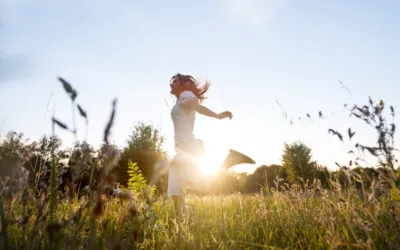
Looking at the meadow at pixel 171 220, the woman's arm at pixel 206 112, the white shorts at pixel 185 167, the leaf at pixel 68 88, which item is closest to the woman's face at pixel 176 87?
the woman's arm at pixel 206 112

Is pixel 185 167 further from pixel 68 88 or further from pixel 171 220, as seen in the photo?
pixel 68 88

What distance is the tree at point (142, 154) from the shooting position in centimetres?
2580

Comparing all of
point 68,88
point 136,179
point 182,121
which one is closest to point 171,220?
point 68,88

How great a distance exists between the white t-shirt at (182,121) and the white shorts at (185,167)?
0.40 feet

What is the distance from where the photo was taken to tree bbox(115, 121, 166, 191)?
84.6 feet

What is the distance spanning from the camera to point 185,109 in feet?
17.4

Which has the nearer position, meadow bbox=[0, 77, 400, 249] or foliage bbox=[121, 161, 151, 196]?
meadow bbox=[0, 77, 400, 249]

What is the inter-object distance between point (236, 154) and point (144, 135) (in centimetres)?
2947

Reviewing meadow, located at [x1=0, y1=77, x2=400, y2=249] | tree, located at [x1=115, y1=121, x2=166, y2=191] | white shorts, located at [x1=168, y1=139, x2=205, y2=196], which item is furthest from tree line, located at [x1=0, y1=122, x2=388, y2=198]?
tree, located at [x1=115, y1=121, x2=166, y2=191]

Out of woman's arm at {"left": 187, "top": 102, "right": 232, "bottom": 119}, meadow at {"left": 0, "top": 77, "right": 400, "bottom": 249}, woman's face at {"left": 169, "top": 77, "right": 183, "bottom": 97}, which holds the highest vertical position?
woman's face at {"left": 169, "top": 77, "right": 183, "bottom": 97}

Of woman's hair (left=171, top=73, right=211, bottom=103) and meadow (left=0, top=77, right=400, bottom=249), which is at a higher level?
woman's hair (left=171, top=73, right=211, bottom=103)

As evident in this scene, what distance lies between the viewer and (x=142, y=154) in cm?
2839

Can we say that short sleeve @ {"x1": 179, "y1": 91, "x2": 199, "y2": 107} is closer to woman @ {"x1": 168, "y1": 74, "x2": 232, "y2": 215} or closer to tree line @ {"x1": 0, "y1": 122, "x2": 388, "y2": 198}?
woman @ {"x1": 168, "y1": 74, "x2": 232, "y2": 215}

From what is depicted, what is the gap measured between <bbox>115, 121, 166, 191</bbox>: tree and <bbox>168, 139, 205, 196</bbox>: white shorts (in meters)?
19.8
